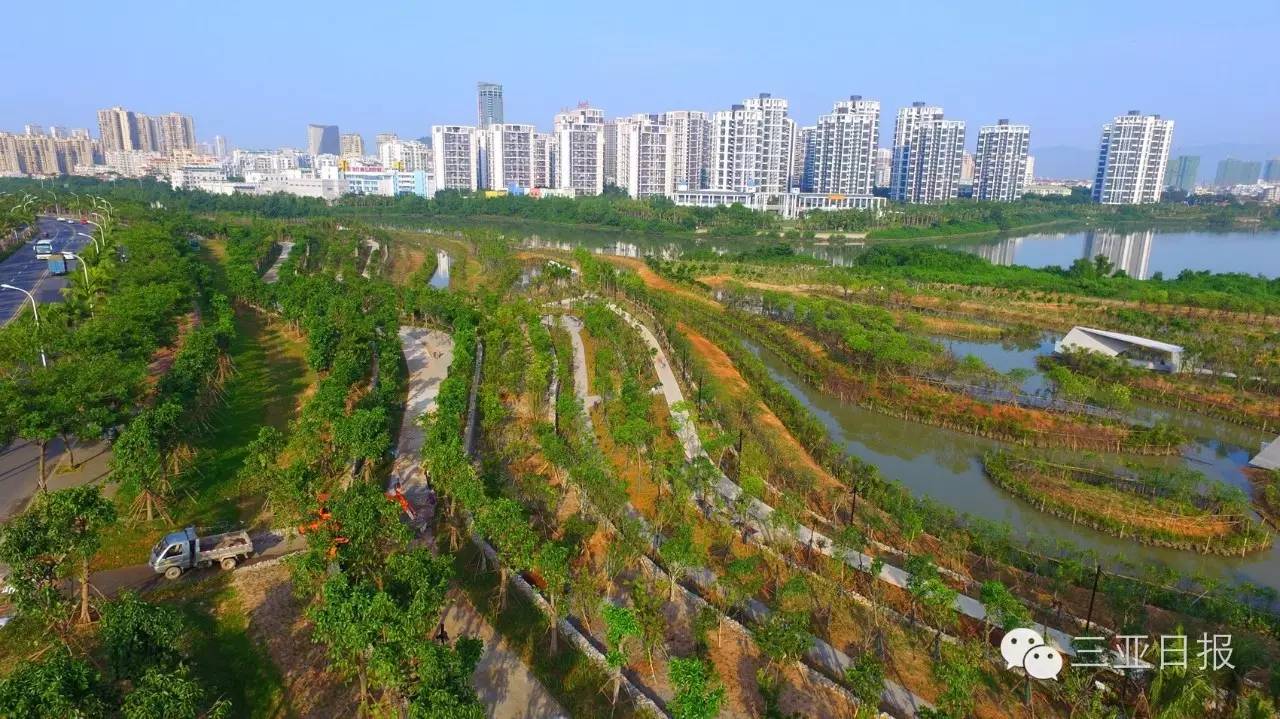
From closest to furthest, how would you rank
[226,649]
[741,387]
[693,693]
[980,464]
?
[693,693], [226,649], [980,464], [741,387]

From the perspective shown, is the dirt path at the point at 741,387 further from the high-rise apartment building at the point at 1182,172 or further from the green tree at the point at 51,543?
the high-rise apartment building at the point at 1182,172

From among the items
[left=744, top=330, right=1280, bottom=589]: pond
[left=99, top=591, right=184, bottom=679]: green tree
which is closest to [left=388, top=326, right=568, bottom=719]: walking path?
[left=99, top=591, right=184, bottom=679]: green tree

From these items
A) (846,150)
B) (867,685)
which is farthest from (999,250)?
(867,685)

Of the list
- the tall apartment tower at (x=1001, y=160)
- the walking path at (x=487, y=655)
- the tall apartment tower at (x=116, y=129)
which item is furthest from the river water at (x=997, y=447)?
the tall apartment tower at (x=116, y=129)

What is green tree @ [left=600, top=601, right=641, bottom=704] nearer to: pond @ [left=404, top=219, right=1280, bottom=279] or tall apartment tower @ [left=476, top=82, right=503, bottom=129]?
pond @ [left=404, top=219, right=1280, bottom=279]

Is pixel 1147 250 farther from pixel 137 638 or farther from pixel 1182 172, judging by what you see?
pixel 1182 172

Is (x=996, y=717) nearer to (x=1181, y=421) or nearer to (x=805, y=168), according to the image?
(x=1181, y=421)

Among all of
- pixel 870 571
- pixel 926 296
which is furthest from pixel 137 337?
pixel 926 296
